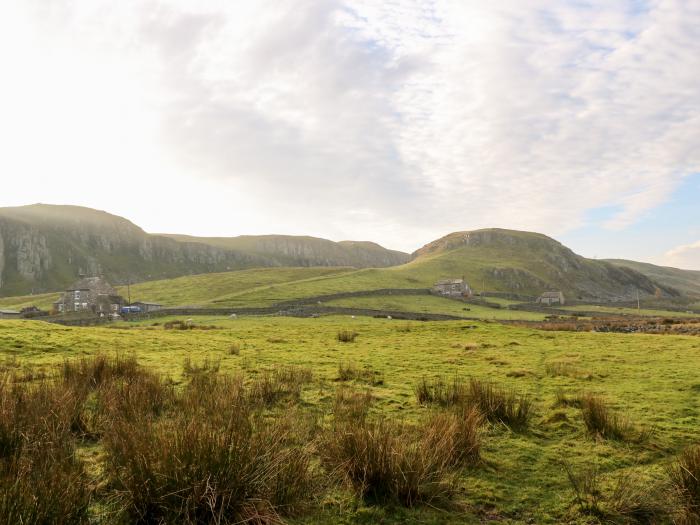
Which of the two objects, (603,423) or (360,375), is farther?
(360,375)

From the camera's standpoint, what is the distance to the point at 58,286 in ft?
591

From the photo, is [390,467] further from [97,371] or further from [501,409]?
[97,371]

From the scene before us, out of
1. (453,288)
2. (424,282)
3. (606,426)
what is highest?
(424,282)

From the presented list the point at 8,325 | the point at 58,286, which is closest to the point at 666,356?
the point at 8,325

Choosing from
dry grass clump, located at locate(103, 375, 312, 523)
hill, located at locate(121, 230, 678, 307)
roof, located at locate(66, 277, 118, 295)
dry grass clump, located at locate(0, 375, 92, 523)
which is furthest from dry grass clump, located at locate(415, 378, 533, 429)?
roof, located at locate(66, 277, 118, 295)

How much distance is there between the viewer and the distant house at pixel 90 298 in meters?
86.3

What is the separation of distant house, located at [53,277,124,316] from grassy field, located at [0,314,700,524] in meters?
72.4

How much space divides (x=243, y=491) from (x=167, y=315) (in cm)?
5861

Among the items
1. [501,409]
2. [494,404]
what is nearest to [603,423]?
[501,409]

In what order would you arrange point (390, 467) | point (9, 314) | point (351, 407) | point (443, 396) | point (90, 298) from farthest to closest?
point (90, 298)
point (9, 314)
point (443, 396)
point (351, 407)
point (390, 467)

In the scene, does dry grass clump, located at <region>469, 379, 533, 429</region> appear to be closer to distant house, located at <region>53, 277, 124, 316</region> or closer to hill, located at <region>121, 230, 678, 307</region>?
hill, located at <region>121, 230, 678, 307</region>

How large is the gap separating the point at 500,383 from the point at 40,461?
35.1 ft

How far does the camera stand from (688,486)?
491 cm

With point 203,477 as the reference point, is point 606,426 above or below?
below
